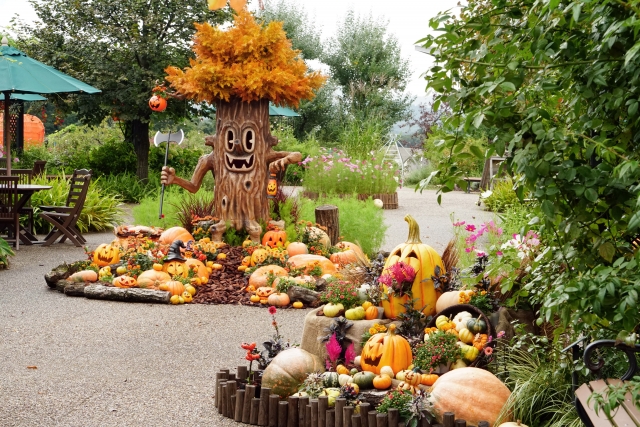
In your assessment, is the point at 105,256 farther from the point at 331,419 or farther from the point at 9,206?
the point at 331,419

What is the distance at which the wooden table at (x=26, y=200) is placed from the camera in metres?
10.8

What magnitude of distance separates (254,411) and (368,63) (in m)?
25.5

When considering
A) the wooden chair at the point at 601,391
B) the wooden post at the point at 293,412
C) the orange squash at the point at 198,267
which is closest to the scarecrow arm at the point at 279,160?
the orange squash at the point at 198,267

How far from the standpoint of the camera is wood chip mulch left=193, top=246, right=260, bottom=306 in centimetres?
770

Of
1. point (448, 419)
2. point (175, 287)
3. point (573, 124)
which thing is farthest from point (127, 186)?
point (573, 124)

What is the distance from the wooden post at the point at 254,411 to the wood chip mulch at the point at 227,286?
131 inches

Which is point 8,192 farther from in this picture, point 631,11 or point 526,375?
point 631,11

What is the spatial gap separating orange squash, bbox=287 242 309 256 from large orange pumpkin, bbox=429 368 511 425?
4.87 meters

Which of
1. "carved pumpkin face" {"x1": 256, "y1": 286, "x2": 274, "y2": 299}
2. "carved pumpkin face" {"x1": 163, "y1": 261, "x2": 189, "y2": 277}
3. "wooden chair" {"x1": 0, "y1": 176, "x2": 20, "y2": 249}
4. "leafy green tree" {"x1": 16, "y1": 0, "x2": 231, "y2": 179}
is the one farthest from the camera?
"leafy green tree" {"x1": 16, "y1": 0, "x2": 231, "y2": 179}

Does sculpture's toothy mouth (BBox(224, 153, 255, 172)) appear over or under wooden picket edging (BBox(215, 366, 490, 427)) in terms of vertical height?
over

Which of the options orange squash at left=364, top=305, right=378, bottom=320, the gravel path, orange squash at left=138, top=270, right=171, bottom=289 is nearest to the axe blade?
the gravel path

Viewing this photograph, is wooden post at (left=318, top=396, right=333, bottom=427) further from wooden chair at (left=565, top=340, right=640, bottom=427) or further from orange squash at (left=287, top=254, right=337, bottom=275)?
orange squash at (left=287, top=254, right=337, bottom=275)

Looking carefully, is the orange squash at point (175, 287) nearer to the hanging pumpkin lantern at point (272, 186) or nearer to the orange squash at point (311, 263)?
the orange squash at point (311, 263)

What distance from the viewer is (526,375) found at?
4.05 m
